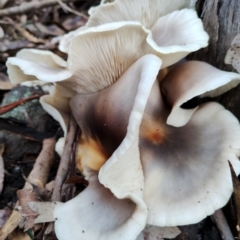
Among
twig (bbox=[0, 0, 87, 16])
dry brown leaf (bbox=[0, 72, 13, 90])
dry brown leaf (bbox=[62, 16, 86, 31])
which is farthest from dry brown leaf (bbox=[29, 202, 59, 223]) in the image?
dry brown leaf (bbox=[62, 16, 86, 31])

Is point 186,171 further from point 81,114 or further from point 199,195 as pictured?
point 81,114

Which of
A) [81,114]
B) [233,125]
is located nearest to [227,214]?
[233,125]

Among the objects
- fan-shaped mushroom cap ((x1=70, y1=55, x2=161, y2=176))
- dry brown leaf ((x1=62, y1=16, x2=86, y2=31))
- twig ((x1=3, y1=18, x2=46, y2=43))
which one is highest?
fan-shaped mushroom cap ((x1=70, y1=55, x2=161, y2=176))

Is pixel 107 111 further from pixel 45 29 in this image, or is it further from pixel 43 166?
pixel 45 29

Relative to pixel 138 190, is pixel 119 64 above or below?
above

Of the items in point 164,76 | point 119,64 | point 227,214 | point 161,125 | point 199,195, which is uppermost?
point 119,64

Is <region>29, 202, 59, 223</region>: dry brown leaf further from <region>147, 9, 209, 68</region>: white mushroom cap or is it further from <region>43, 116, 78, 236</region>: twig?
<region>147, 9, 209, 68</region>: white mushroom cap
